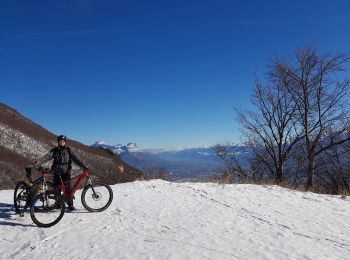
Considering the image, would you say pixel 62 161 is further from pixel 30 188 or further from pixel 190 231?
pixel 190 231

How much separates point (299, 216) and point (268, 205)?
4.70 feet

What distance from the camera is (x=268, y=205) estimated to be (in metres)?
11.1

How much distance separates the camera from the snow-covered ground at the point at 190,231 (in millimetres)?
6734

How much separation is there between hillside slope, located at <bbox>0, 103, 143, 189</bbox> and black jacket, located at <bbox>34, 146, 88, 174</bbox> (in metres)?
53.2

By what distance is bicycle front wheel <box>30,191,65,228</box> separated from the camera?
8.75 m

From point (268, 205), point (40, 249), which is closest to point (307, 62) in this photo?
point (268, 205)

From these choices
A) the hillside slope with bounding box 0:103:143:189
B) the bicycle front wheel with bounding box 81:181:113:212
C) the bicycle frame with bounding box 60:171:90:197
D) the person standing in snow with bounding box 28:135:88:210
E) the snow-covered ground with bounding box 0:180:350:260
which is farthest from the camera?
the hillside slope with bounding box 0:103:143:189

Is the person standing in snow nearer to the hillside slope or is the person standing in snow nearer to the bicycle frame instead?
the bicycle frame

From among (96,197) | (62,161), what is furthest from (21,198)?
(96,197)

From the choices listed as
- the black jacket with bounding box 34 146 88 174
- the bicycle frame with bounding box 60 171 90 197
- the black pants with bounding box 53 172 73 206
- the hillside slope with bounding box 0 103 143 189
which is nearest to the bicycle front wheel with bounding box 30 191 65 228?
the bicycle frame with bounding box 60 171 90 197

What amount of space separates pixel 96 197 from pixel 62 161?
134 cm

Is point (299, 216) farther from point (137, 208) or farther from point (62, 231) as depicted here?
point (62, 231)

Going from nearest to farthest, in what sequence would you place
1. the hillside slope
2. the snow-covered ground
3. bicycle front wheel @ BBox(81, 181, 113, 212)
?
1. the snow-covered ground
2. bicycle front wheel @ BBox(81, 181, 113, 212)
3. the hillside slope

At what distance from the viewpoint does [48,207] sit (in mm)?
9062
